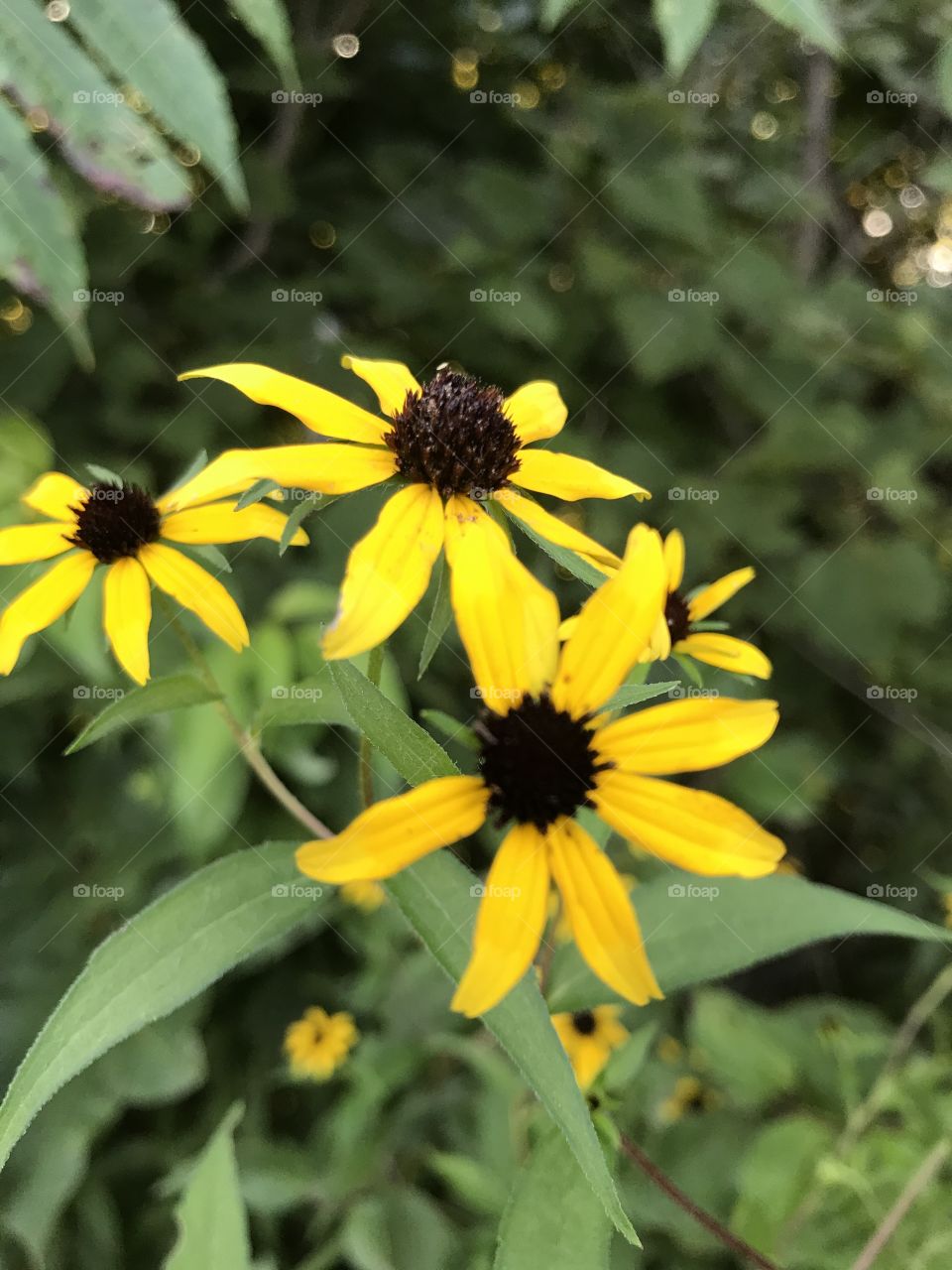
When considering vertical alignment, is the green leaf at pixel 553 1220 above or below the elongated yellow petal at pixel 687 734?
below

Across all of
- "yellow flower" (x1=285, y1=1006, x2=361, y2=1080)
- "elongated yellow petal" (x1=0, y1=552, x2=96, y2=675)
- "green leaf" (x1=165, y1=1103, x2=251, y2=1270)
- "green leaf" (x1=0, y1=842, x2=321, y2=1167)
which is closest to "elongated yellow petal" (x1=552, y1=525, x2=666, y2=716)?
"green leaf" (x1=0, y1=842, x2=321, y2=1167)

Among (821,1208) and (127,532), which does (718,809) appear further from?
(821,1208)

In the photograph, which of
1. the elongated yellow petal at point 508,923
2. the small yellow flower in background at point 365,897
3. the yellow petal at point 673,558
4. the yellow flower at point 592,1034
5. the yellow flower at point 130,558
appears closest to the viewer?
the elongated yellow petal at point 508,923

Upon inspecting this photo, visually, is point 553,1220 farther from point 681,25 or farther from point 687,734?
point 681,25

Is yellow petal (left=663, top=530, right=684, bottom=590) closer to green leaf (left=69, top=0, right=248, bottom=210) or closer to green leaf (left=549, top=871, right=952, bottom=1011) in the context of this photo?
green leaf (left=549, top=871, right=952, bottom=1011)

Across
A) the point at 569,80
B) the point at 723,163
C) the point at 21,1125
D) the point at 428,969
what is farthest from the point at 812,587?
the point at 21,1125

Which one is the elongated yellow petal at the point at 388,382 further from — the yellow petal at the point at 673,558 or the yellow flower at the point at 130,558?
the yellow petal at the point at 673,558

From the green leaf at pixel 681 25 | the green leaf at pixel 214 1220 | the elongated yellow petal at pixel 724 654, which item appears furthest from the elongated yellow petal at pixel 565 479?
the green leaf at pixel 214 1220

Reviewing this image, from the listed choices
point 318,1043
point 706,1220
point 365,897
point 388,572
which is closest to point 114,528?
point 388,572
